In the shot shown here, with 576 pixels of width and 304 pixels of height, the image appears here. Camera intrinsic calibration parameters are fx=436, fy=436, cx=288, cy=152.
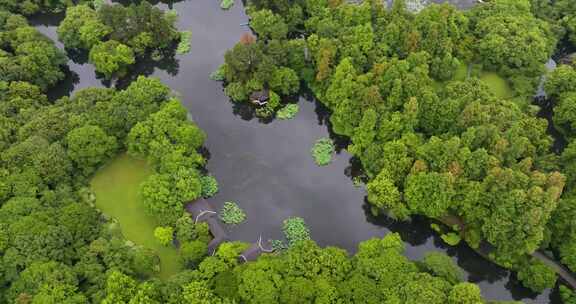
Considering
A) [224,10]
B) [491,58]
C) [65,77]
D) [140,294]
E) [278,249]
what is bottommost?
[140,294]

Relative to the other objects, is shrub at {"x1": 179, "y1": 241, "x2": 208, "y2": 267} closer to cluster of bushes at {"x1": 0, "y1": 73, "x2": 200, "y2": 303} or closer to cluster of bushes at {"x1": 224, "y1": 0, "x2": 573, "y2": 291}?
cluster of bushes at {"x1": 0, "y1": 73, "x2": 200, "y2": 303}

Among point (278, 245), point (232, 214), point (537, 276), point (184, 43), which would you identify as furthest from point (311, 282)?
point (184, 43)

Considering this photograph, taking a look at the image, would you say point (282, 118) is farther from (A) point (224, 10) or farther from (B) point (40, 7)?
(B) point (40, 7)

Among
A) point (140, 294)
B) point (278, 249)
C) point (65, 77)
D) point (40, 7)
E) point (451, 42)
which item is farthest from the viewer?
point (40, 7)

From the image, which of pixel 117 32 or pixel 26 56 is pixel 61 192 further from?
pixel 117 32

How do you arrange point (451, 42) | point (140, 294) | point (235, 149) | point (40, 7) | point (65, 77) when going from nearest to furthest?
1. point (140, 294)
2. point (235, 149)
3. point (451, 42)
4. point (65, 77)
5. point (40, 7)

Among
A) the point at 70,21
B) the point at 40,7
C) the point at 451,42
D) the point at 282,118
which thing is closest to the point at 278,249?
the point at 282,118
